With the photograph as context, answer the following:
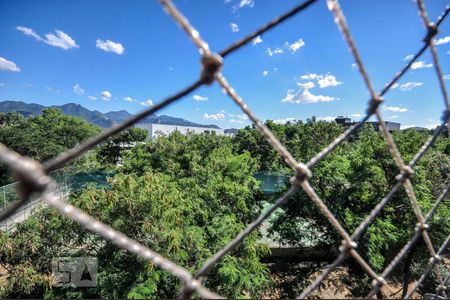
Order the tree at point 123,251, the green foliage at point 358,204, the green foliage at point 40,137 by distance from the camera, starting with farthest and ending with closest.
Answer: the green foliage at point 40,137, the green foliage at point 358,204, the tree at point 123,251

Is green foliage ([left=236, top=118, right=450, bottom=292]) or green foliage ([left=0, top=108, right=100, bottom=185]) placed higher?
green foliage ([left=0, top=108, right=100, bottom=185])

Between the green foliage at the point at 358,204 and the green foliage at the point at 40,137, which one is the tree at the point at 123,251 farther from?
the green foliage at the point at 40,137

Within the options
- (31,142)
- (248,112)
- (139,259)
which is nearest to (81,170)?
(31,142)

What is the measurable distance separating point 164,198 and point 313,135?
51.3 ft

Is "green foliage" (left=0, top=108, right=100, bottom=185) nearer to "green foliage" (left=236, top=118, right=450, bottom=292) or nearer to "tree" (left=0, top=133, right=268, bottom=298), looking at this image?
"tree" (left=0, top=133, right=268, bottom=298)

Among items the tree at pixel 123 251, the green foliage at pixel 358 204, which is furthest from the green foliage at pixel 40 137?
the green foliage at pixel 358 204

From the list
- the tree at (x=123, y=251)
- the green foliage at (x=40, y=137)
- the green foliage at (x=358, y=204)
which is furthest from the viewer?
the green foliage at (x=40, y=137)

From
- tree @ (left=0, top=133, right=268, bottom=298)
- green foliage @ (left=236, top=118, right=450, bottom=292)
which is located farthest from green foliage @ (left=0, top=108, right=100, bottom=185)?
green foliage @ (left=236, top=118, right=450, bottom=292)

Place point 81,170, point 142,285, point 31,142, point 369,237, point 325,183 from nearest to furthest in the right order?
point 142,285 < point 369,237 < point 325,183 < point 81,170 < point 31,142

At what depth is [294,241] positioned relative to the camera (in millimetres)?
6230

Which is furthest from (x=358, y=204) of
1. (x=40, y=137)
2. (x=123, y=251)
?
(x=40, y=137)

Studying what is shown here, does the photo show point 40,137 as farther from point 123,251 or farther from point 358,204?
point 358,204

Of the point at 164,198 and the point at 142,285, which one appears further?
the point at 164,198

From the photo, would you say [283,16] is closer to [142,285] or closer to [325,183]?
[142,285]
